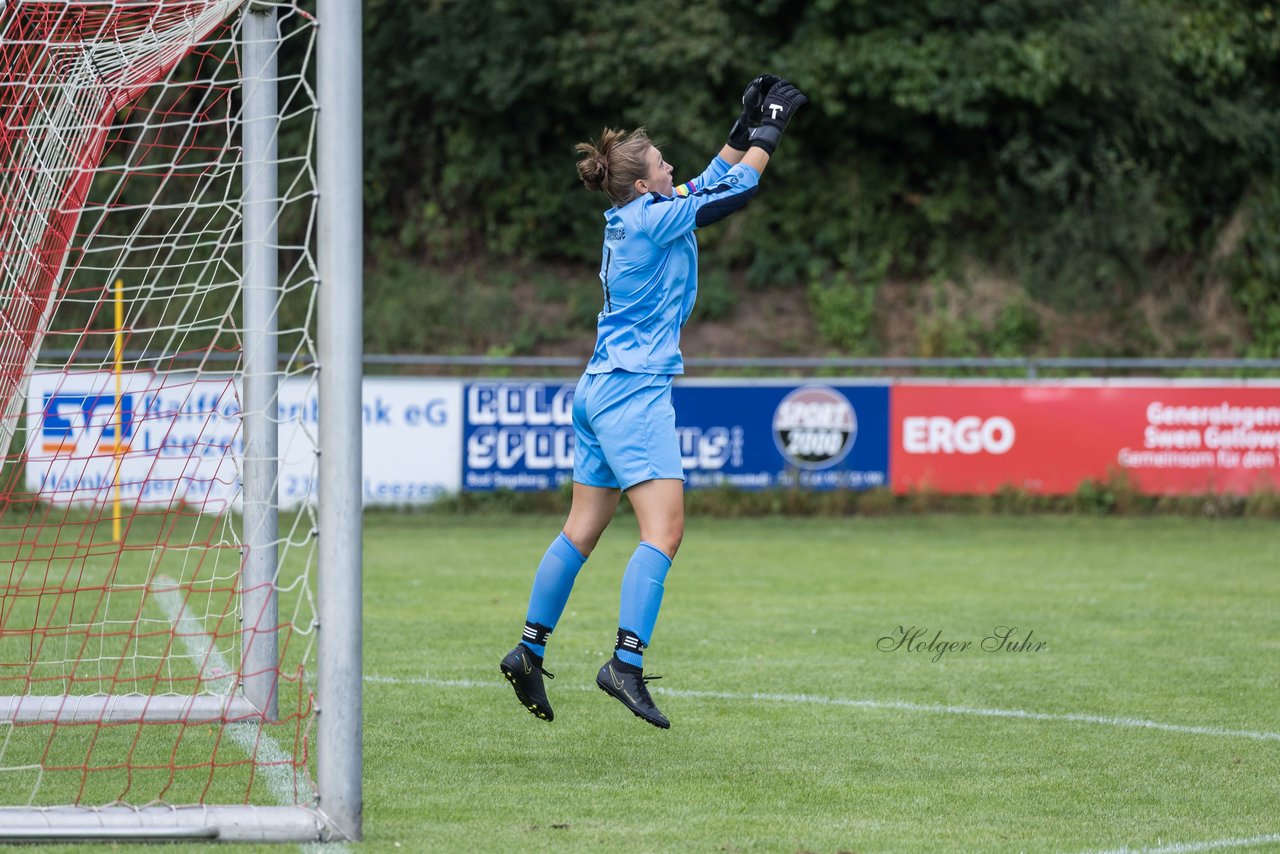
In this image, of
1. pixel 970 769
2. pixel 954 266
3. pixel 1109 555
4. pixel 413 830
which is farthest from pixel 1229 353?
pixel 413 830

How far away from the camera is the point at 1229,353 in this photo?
23.3 meters

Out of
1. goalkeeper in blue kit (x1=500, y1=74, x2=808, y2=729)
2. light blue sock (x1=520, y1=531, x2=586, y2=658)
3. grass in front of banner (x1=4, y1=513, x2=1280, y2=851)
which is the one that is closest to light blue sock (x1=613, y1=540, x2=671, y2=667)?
goalkeeper in blue kit (x1=500, y1=74, x2=808, y2=729)

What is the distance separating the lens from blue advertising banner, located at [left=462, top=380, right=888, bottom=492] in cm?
1598

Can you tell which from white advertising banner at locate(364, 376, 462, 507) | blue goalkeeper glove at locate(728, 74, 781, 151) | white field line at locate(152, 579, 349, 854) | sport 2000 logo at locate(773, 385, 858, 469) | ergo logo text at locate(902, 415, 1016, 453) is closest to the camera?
white field line at locate(152, 579, 349, 854)

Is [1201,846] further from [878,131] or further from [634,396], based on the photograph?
[878,131]

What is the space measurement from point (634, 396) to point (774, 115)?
1201 mm

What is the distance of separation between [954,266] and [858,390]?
31.4 feet

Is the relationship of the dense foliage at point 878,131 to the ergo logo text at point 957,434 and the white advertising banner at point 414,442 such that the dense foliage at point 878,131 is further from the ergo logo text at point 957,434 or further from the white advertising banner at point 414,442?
the white advertising banner at point 414,442

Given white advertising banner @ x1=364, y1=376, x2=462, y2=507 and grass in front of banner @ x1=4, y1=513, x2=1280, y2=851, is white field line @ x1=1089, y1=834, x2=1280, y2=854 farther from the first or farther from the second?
white advertising banner @ x1=364, y1=376, x2=462, y2=507

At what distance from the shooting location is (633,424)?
541cm

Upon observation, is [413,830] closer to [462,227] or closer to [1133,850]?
[1133,850]

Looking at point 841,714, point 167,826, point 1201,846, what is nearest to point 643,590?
point 841,714

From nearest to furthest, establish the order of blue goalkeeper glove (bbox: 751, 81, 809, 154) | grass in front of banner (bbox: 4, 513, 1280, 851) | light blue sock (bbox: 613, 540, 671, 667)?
grass in front of banner (bbox: 4, 513, 1280, 851)
light blue sock (bbox: 613, 540, 671, 667)
blue goalkeeper glove (bbox: 751, 81, 809, 154)

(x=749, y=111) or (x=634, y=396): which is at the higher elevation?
(x=749, y=111)
